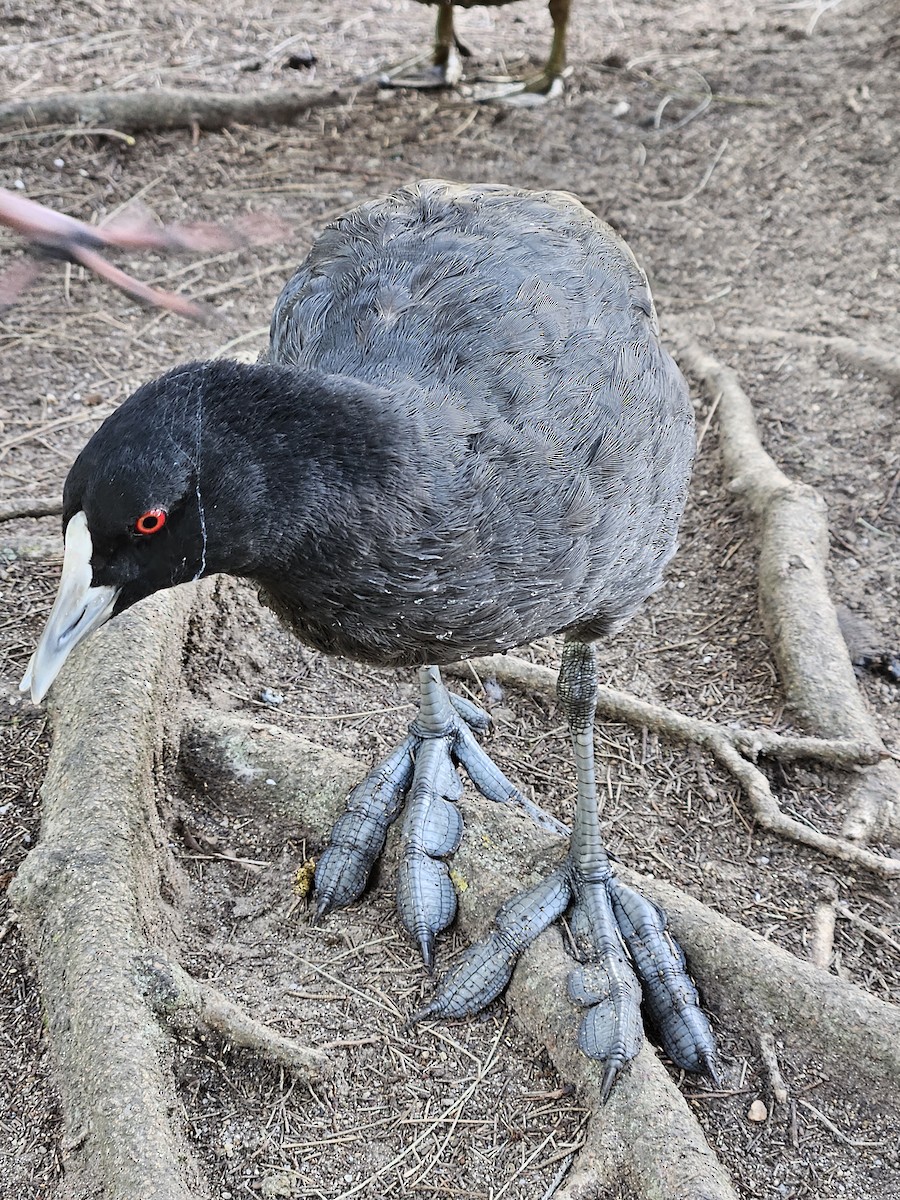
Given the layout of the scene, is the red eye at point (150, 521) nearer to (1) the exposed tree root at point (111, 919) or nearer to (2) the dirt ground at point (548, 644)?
(1) the exposed tree root at point (111, 919)

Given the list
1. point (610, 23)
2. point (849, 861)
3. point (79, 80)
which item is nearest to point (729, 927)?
point (849, 861)

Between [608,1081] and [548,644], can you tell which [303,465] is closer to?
[608,1081]

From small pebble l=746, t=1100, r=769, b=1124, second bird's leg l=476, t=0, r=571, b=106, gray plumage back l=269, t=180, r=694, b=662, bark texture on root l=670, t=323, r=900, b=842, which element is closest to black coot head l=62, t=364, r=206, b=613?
gray plumage back l=269, t=180, r=694, b=662

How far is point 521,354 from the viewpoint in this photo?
310cm

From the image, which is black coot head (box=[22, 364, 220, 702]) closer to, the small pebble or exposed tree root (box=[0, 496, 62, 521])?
the small pebble

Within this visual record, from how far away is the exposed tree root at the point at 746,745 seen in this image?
4.16m

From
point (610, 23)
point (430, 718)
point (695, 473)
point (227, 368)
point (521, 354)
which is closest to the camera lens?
point (227, 368)

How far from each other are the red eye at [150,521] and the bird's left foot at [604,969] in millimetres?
1968

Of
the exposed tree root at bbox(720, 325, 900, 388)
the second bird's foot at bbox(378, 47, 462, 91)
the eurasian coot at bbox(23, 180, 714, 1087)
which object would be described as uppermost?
the eurasian coot at bbox(23, 180, 714, 1087)

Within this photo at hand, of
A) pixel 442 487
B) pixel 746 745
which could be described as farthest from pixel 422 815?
pixel 442 487

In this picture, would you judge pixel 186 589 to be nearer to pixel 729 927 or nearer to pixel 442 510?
pixel 442 510

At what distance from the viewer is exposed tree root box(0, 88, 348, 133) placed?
8477 mm

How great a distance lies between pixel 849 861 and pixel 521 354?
231 centimetres

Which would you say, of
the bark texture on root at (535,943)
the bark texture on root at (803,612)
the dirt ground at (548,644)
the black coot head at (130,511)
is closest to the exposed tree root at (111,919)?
the dirt ground at (548,644)
